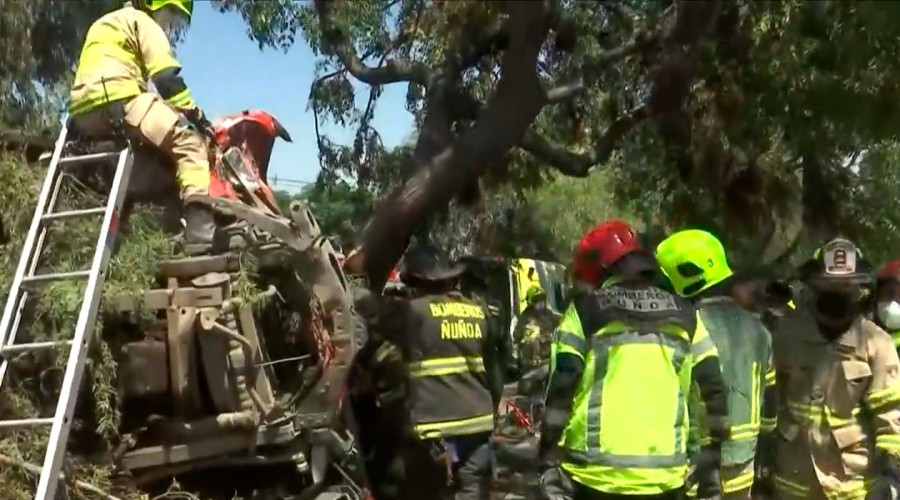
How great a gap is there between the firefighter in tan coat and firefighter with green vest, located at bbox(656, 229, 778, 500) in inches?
9.3

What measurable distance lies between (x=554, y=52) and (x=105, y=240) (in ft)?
9.82

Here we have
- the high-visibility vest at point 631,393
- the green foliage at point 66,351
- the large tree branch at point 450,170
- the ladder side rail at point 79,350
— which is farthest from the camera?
the large tree branch at point 450,170

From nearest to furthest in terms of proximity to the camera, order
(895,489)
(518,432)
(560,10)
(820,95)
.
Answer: (895,489) → (560,10) → (820,95) → (518,432)

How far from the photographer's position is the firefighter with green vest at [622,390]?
166 inches

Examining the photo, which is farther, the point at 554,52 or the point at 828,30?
the point at 554,52

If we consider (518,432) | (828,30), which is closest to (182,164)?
(828,30)

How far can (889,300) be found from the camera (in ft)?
22.0

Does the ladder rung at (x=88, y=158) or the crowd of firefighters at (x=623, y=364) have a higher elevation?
the ladder rung at (x=88, y=158)

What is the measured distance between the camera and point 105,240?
195 inches

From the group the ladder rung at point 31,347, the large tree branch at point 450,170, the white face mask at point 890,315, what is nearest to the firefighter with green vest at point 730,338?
the large tree branch at point 450,170

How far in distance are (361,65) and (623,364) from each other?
12.9ft

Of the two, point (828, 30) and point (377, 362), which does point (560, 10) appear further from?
point (377, 362)

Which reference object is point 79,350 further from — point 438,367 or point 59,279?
point 438,367

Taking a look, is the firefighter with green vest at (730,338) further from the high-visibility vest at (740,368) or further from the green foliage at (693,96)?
the green foliage at (693,96)
